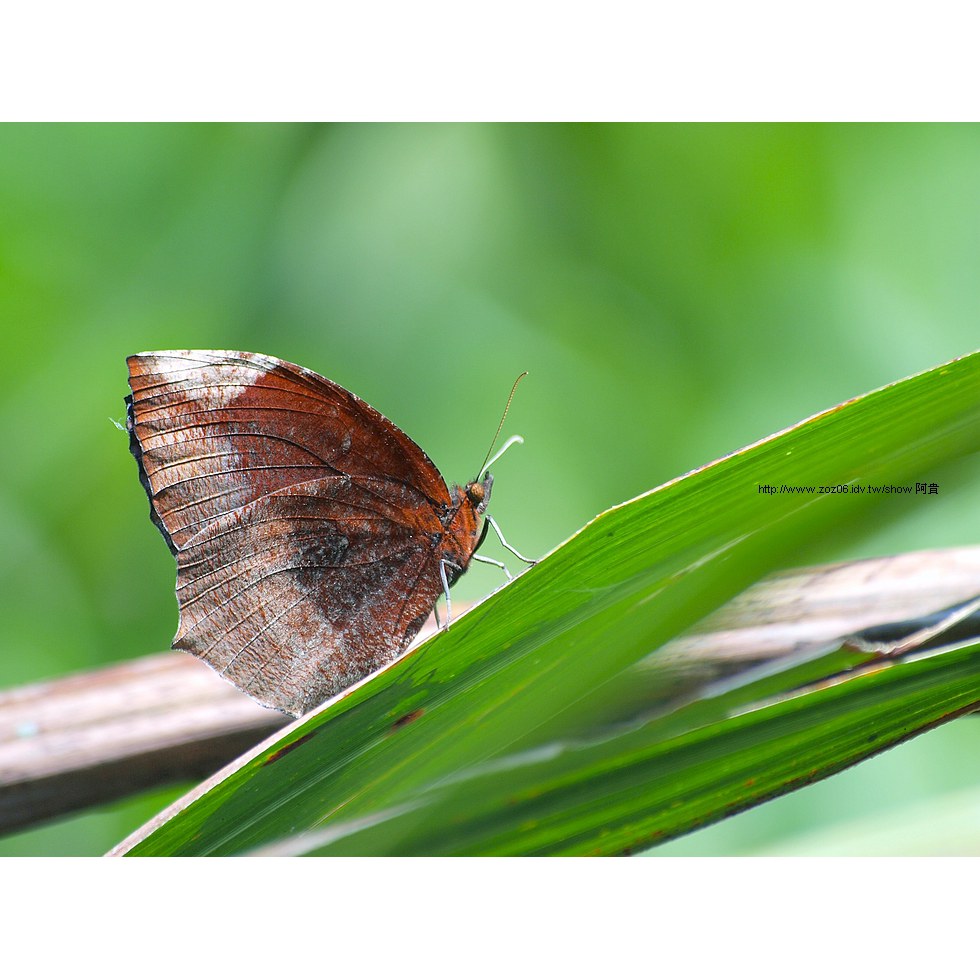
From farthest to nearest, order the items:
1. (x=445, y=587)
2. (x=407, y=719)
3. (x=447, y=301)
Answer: (x=447, y=301) → (x=445, y=587) → (x=407, y=719)

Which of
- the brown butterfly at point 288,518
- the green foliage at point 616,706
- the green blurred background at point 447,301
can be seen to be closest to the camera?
the green foliage at point 616,706

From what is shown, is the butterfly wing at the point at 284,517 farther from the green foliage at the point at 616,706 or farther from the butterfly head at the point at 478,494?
the green foliage at the point at 616,706

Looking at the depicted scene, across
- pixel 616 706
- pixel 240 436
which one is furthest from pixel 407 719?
pixel 240 436

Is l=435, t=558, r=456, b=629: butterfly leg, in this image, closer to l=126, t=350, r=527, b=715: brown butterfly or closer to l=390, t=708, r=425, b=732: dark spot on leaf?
l=126, t=350, r=527, b=715: brown butterfly

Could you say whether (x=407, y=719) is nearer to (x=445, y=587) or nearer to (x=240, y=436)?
(x=445, y=587)

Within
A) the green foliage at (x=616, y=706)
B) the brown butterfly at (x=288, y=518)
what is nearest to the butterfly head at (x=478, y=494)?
the brown butterfly at (x=288, y=518)

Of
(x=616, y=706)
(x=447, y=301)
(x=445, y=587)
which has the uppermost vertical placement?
(x=447, y=301)

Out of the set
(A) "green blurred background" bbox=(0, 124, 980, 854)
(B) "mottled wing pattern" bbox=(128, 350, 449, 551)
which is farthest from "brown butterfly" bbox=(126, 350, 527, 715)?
Result: (A) "green blurred background" bbox=(0, 124, 980, 854)

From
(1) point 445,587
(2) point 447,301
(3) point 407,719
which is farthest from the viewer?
(2) point 447,301

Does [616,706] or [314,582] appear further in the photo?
[314,582]
